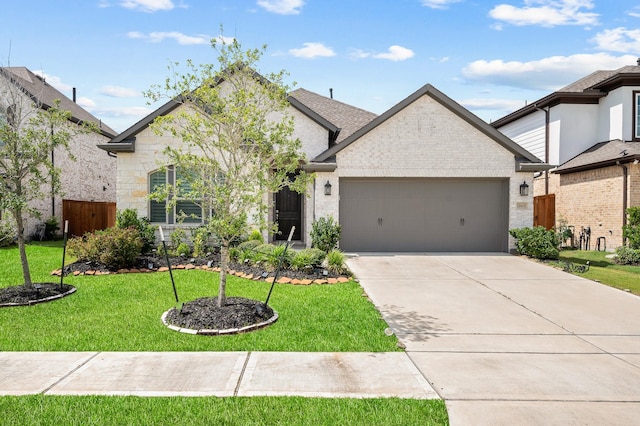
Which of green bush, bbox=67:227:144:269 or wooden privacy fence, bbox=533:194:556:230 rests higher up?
wooden privacy fence, bbox=533:194:556:230

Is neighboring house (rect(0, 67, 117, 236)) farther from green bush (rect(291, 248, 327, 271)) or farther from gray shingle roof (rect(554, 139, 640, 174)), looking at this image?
gray shingle roof (rect(554, 139, 640, 174))

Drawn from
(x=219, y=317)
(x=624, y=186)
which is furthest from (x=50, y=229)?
(x=624, y=186)

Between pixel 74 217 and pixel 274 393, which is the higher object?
pixel 74 217

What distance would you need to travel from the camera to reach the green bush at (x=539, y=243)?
13.7 meters

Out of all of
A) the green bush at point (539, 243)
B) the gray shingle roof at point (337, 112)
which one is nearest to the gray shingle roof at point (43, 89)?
the gray shingle roof at point (337, 112)

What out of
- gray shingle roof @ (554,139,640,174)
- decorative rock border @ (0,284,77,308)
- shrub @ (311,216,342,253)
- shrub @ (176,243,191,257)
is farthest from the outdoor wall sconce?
gray shingle roof @ (554,139,640,174)

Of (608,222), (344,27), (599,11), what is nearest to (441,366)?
(344,27)

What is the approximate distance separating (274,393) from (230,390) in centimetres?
45

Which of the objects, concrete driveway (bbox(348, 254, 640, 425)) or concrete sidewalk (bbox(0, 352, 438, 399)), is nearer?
concrete driveway (bbox(348, 254, 640, 425))

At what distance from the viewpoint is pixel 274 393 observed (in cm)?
441

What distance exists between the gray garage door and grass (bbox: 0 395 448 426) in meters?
11.0

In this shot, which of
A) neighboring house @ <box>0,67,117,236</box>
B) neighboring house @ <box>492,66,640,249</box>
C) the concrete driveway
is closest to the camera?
the concrete driveway

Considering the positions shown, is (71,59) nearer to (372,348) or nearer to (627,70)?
(372,348)

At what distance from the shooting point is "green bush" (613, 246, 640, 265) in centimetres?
1372
